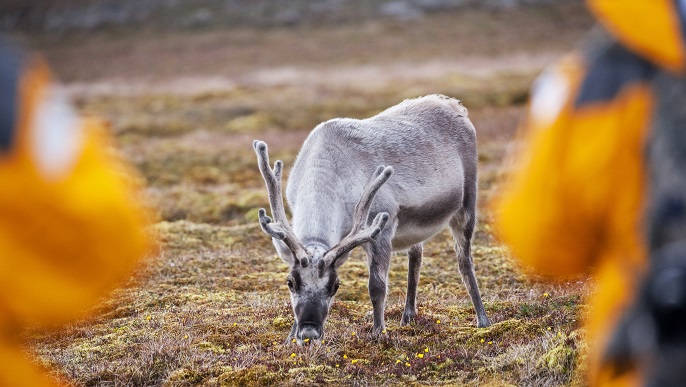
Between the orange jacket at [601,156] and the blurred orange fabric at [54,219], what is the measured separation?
3.65ft

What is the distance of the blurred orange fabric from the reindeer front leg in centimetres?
618

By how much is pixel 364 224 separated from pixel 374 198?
55cm

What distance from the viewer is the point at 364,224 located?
8039mm

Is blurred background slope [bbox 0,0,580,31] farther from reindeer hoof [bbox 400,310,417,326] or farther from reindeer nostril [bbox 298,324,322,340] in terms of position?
reindeer nostril [bbox 298,324,322,340]

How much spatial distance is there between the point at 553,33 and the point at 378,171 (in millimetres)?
53351

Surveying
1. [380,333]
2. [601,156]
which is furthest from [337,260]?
[601,156]

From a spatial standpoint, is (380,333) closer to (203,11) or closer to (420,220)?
(420,220)

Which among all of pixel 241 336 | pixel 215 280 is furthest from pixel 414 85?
pixel 241 336

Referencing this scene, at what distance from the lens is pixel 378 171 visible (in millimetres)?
8188

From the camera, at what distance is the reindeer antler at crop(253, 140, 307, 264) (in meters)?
7.53

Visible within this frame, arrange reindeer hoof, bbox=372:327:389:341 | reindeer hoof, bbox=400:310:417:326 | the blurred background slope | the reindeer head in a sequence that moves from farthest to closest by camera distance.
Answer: the blurred background slope
reindeer hoof, bbox=400:310:417:326
reindeer hoof, bbox=372:327:389:341
the reindeer head

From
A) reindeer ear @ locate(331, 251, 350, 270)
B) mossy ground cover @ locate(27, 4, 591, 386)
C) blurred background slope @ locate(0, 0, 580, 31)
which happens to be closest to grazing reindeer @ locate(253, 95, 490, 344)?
reindeer ear @ locate(331, 251, 350, 270)

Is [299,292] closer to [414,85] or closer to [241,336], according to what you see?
[241,336]

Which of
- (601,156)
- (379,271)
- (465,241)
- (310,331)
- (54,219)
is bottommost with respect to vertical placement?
(465,241)
